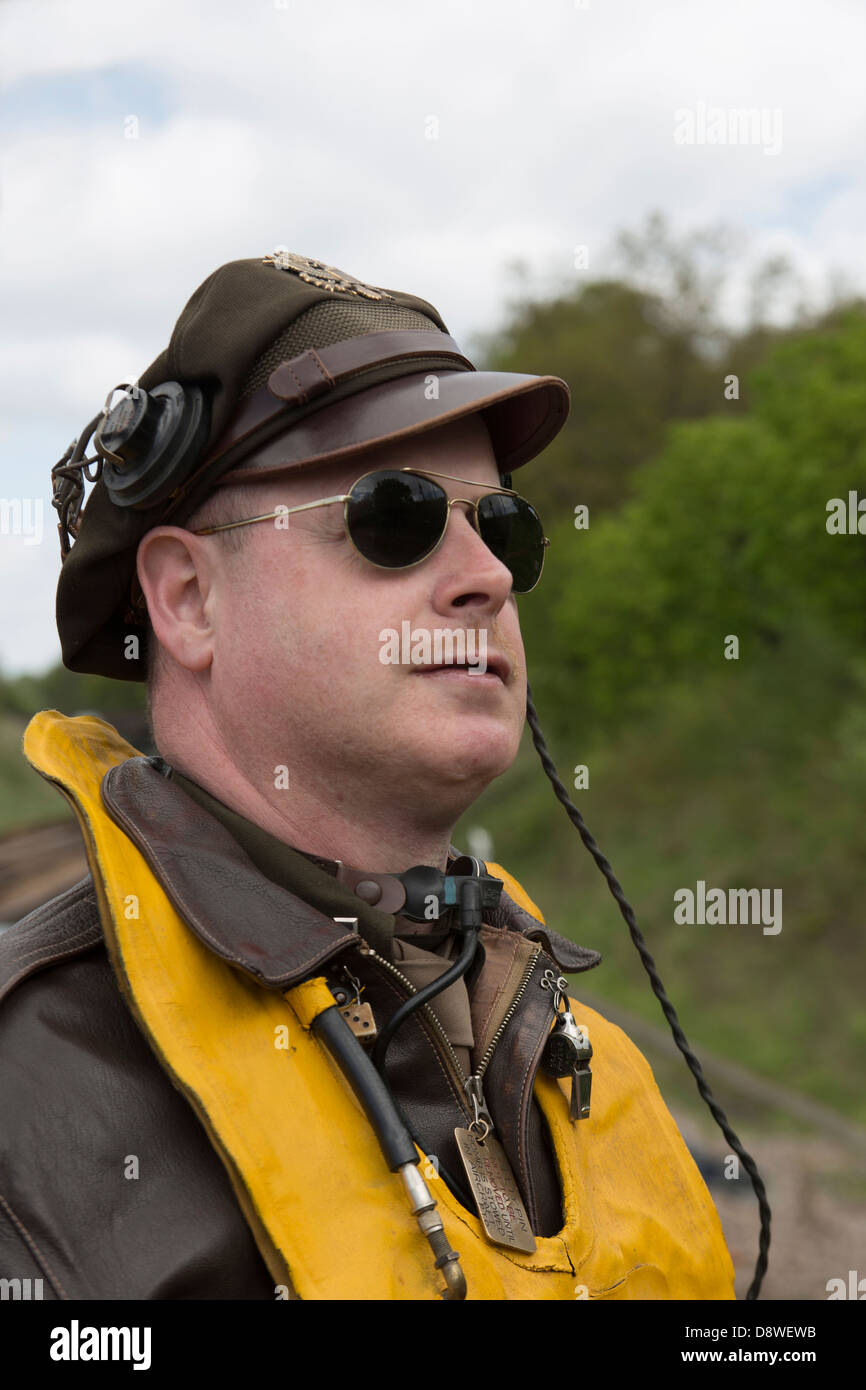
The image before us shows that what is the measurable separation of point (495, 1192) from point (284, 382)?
1.43 metres

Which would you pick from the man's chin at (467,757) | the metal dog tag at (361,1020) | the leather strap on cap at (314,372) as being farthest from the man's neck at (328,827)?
the leather strap on cap at (314,372)

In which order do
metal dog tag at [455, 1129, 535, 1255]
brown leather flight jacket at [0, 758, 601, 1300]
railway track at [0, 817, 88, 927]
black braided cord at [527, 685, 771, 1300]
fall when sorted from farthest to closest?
railway track at [0, 817, 88, 927]
black braided cord at [527, 685, 771, 1300]
metal dog tag at [455, 1129, 535, 1255]
brown leather flight jacket at [0, 758, 601, 1300]

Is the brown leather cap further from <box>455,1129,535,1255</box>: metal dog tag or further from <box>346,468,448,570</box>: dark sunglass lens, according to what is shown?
<box>455,1129,535,1255</box>: metal dog tag

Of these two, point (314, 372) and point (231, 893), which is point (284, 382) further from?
point (231, 893)

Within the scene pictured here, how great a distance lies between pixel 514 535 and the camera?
272 cm

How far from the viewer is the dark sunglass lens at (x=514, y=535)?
2.64m

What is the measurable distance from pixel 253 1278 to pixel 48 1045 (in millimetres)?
459

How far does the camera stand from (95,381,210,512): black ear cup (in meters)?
2.43

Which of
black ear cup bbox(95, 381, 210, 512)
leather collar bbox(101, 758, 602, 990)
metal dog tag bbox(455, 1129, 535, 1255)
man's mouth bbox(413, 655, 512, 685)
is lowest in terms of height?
metal dog tag bbox(455, 1129, 535, 1255)

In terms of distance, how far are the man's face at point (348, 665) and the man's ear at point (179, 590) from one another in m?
0.04

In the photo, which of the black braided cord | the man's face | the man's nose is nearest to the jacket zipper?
the man's face

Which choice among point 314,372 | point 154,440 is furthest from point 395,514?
point 154,440

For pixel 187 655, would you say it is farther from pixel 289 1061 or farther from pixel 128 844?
pixel 289 1061
